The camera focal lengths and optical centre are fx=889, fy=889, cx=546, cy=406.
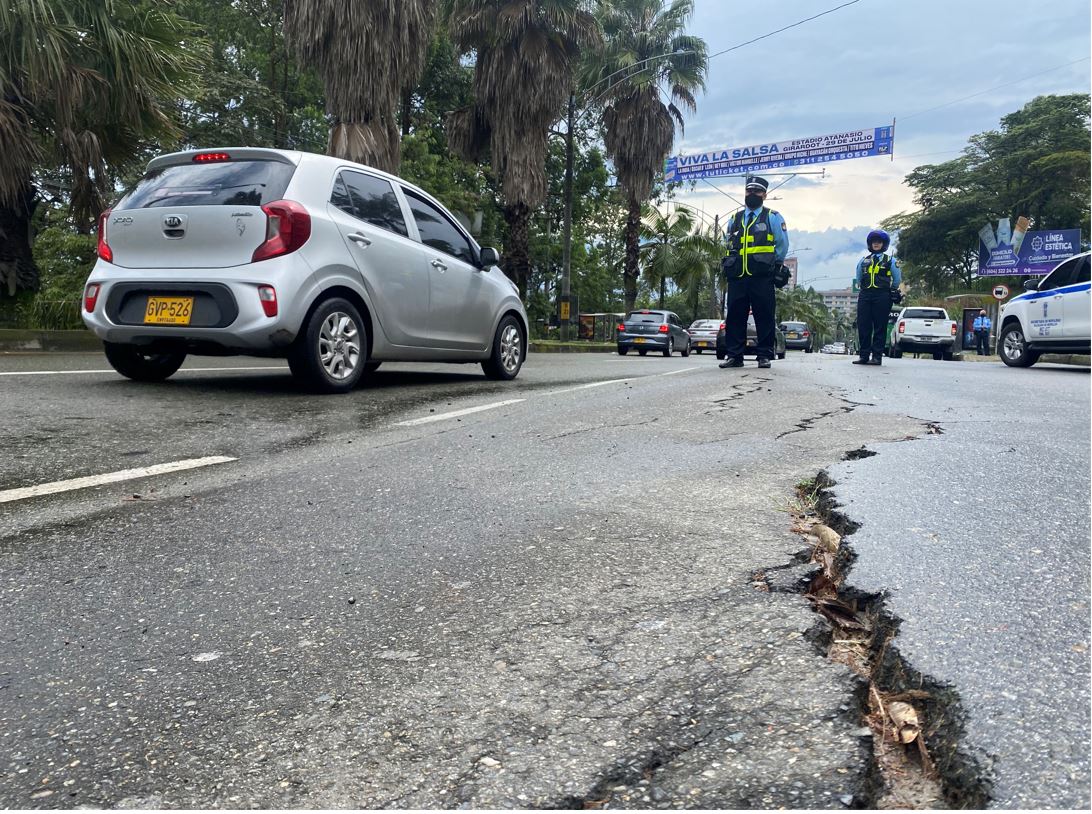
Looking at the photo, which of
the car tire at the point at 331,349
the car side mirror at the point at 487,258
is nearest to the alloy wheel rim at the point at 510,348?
the car side mirror at the point at 487,258

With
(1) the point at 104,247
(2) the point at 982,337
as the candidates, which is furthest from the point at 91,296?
(2) the point at 982,337

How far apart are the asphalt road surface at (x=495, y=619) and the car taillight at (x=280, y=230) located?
160cm

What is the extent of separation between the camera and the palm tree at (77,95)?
918cm

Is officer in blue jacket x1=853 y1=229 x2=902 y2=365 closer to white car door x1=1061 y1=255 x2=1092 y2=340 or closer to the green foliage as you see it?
white car door x1=1061 y1=255 x2=1092 y2=340

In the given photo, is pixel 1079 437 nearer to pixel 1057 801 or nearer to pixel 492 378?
pixel 1057 801

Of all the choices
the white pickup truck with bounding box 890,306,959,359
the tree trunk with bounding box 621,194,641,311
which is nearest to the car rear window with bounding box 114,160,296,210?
the white pickup truck with bounding box 890,306,959,359

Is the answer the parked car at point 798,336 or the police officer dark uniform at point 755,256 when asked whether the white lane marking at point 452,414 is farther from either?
the parked car at point 798,336

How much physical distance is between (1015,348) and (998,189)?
42.6 m

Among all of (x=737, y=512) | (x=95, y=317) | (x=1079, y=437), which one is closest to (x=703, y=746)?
(x=737, y=512)

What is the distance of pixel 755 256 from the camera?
9414mm

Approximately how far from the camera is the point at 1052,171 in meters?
47.9

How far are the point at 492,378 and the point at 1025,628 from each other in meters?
6.54

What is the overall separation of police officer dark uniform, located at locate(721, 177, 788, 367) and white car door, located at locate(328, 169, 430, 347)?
13.3 feet

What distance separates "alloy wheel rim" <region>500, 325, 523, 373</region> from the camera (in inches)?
318
